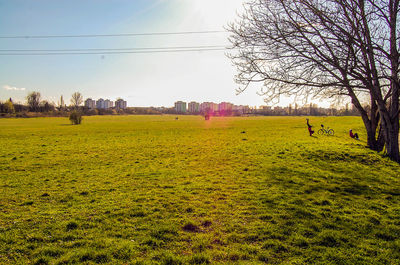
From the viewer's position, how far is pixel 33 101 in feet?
424

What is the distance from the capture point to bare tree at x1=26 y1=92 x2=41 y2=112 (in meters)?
128

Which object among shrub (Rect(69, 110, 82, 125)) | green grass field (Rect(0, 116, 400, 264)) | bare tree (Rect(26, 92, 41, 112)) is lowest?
green grass field (Rect(0, 116, 400, 264))

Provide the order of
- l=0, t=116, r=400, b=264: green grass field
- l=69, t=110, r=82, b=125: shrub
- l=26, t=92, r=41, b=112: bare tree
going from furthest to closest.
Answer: l=26, t=92, r=41, b=112: bare tree, l=69, t=110, r=82, b=125: shrub, l=0, t=116, r=400, b=264: green grass field

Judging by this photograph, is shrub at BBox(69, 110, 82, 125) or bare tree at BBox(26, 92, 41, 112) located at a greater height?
bare tree at BBox(26, 92, 41, 112)

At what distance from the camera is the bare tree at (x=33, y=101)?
12821 centimetres

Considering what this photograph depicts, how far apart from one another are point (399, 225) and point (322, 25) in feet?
30.6

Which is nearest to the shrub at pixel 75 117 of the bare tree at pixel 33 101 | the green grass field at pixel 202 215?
the green grass field at pixel 202 215

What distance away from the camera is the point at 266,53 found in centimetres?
1203

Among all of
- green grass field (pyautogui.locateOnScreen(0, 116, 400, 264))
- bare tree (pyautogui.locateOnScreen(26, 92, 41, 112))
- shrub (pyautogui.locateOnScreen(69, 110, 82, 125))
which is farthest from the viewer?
bare tree (pyautogui.locateOnScreen(26, 92, 41, 112))

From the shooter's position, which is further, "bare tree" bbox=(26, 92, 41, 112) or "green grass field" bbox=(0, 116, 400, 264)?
"bare tree" bbox=(26, 92, 41, 112)

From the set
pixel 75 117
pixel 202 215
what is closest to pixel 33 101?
pixel 75 117

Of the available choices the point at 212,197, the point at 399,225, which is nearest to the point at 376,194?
the point at 399,225

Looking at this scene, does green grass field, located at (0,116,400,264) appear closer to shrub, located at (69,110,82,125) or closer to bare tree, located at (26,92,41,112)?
shrub, located at (69,110,82,125)

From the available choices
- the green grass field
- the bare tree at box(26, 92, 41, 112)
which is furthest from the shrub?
the bare tree at box(26, 92, 41, 112)
